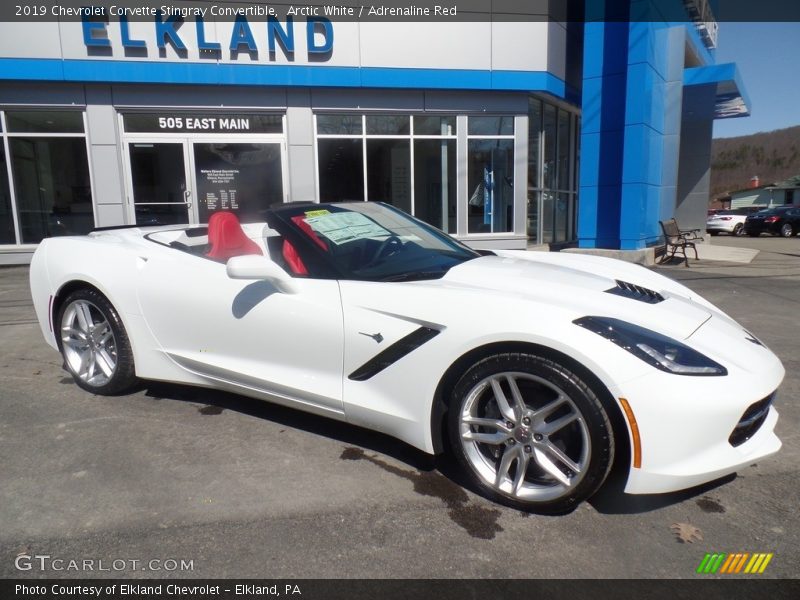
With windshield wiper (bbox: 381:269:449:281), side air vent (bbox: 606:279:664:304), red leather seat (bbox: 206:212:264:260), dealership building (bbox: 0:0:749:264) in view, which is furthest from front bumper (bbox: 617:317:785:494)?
dealership building (bbox: 0:0:749:264)

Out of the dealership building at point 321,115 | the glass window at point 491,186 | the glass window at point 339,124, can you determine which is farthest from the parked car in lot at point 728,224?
the glass window at point 339,124

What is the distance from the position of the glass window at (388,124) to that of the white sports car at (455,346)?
904 cm

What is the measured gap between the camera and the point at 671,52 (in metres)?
12.9

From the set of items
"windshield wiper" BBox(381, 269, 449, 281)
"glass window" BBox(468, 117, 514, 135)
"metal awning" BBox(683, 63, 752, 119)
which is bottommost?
"windshield wiper" BBox(381, 269, 449, 281)

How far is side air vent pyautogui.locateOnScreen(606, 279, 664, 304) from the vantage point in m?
2.73

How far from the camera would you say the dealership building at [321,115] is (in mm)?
11070

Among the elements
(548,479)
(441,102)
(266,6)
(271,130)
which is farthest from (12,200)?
(548,479)

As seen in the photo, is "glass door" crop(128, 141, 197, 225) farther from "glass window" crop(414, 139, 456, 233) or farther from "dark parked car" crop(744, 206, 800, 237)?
"dark parked car" crop(744, 206, 800, 237)

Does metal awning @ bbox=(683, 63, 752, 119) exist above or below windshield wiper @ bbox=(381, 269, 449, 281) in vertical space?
above

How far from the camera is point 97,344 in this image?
378 centimetres

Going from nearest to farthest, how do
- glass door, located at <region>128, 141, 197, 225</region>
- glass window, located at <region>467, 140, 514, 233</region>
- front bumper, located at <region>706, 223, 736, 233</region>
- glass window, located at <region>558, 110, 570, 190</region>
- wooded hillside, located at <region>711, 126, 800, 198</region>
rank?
glass door, located at <region>128, 141, 197, 225</region> < glass window, located at <region>467, 140, 514, 233</region> < glass window, located at <region>558, 110, 570, 190</region> < front bumper, located at <region>706, 223, 736, 233</region> < wooded hillside, located at <region>711, 126, 800, 198</region>

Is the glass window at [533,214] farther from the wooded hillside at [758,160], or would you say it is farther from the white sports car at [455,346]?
the wooded hillside at [758,160]

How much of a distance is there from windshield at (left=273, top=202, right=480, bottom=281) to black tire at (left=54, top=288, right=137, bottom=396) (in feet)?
4.43

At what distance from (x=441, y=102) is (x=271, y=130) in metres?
3.68
